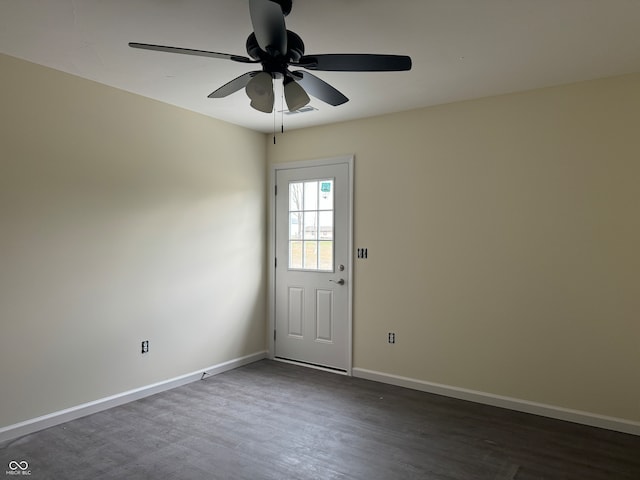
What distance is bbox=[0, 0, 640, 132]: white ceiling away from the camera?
88.6 inches

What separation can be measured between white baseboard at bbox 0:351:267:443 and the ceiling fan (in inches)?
102

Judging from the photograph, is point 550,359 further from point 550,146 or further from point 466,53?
point 466,53

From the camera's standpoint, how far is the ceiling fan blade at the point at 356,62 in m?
2.04

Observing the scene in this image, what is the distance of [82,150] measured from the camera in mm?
3295

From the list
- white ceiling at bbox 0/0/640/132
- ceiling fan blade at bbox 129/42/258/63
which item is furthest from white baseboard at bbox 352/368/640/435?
ceiling fan blade at bbox 129/42/258/63

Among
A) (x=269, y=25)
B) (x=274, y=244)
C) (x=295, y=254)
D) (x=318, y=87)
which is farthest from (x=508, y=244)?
(x=269, y=25)

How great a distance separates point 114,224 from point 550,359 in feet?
12.0

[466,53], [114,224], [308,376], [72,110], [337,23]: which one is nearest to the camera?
[337,23]

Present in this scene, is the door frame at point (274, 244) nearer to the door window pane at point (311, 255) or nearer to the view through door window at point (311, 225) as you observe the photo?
the view through door window at point (311, 225)

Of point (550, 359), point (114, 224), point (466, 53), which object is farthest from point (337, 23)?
point (550, 359)

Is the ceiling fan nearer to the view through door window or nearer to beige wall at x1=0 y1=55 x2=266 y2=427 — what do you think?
beige wall at x1=0 y1=55 x2=266 y2=427

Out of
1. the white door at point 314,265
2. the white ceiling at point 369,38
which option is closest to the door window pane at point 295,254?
the white door at point 314,265

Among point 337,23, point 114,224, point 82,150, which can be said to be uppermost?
point 337,23

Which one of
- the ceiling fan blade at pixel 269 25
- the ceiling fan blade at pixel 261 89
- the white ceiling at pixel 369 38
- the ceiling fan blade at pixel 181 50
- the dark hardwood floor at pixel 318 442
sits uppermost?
the white ceiling at pixel 369 38
